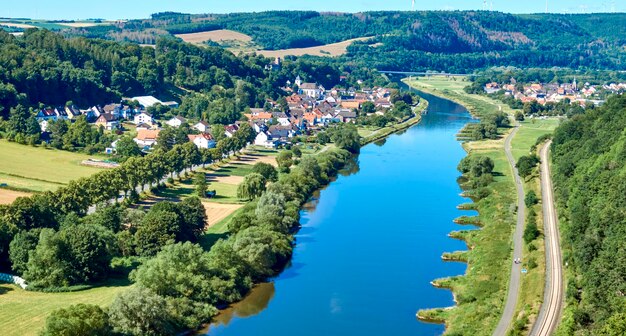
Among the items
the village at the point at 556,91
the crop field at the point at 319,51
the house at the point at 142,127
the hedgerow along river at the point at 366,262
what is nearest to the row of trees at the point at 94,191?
the hedgerow along river at the point at 366,262

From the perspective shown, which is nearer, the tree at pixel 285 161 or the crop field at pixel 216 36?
the tree at pixel 285 161

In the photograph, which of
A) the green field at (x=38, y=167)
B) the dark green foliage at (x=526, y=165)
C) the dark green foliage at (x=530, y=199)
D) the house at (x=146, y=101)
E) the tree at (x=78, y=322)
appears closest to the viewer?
the tree at (x=78, y=322)

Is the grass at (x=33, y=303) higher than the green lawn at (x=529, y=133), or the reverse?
the grass at (x=33, y=303)

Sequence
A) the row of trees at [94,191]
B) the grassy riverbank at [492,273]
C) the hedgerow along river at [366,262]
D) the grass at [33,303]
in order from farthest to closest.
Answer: the row of trees at [94,191] < the hedgerow along river at [366,262] < the grassy riverbank at [492,273] < the grass at [33,303]

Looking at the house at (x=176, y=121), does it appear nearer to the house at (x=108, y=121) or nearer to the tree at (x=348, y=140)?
the house at (x=108, y=121)

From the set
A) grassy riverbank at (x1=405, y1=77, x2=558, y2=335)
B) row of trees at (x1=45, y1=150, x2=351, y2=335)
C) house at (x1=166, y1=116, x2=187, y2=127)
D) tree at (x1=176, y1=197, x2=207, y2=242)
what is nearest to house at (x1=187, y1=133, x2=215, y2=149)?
house at (x1=166, y1=116, x2=187, y2=127)

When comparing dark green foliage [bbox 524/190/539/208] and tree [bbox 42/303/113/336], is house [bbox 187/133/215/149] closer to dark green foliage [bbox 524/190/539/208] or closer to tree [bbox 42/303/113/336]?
dark green foliage [bbox 524/190/539/208]

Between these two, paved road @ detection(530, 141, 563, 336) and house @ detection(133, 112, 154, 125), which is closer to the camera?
paved road @ detection(530, 141, 563, 336)

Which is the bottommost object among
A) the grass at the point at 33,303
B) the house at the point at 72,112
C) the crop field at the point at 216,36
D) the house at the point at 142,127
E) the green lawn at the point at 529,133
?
the green lawn at the point at 529,133
